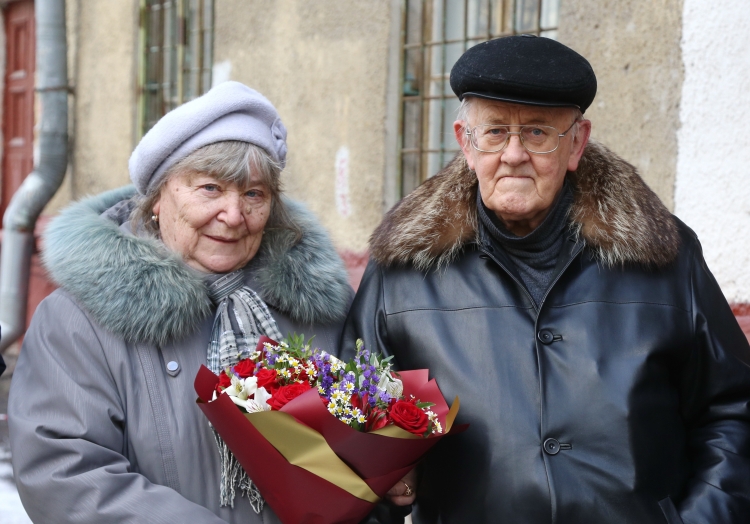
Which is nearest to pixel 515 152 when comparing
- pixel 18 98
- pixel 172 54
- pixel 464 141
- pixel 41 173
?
pixel 464 141

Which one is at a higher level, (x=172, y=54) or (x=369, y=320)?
(x=172, y=54)

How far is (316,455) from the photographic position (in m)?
1.94

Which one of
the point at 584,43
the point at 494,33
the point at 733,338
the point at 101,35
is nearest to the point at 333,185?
the point at 494,33

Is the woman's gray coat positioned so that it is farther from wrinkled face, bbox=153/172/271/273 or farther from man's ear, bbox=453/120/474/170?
man's ear, bbox=453/120/474/170

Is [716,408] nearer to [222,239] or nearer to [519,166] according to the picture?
[519,166]

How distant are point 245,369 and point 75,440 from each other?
0.41m

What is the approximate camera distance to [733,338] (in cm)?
230

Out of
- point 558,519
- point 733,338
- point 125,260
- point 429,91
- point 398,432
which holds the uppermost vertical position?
point 429,91

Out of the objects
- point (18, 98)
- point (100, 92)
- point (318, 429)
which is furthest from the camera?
point (18, 98)

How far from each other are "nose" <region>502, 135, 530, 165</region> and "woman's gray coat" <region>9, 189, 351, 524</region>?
2.34 ft

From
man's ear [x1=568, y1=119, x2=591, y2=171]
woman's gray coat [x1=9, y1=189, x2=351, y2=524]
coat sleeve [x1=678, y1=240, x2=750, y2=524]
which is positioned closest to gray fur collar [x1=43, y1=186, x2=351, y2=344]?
woman's gray coat [x1=9, y1=189, x2=351, y2=524]

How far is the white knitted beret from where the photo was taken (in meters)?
2.31

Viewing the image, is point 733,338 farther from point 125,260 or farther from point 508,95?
point 125,260

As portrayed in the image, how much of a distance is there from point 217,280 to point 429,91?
12.1 ft
